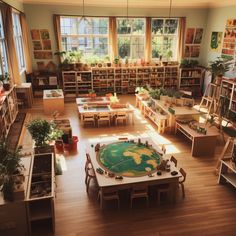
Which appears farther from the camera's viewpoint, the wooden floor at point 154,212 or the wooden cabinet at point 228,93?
the wooden cabinet at point 228,93

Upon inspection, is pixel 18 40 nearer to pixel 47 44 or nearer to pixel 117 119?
pixel 47 44

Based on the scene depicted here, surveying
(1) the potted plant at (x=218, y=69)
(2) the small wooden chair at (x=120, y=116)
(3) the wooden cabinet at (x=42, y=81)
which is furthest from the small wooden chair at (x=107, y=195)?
(3) the wooden cabinet at (x=42, y=81)

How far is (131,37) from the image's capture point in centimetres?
1212

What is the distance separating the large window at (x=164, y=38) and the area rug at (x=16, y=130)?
7.15 meters

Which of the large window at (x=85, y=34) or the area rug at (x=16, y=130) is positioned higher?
the large window at (x=85, y=34)

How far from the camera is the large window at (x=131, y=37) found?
1189cm

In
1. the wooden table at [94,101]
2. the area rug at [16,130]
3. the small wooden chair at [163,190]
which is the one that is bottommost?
the small wooden chair at [163,190]

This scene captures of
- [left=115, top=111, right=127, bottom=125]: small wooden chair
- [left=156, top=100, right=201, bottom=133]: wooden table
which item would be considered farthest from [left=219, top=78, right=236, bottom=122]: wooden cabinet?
[left=115, top=111, right=127, bottom=125]: small wooden chair

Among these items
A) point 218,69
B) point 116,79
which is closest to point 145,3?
point 116,79

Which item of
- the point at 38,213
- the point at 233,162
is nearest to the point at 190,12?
the point at 233,162

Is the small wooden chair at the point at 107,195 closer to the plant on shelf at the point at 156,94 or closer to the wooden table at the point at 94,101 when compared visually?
the wooden table at the point at 94,101

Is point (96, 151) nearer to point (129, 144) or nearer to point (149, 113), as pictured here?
point (129, 144)

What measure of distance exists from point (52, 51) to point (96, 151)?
7455mm

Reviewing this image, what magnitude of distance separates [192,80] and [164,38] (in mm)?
2538
